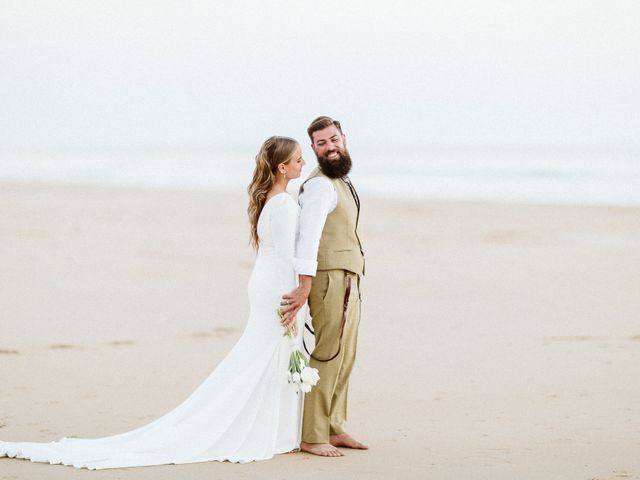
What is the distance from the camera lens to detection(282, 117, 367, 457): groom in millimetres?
5055

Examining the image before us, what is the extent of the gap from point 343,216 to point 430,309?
20.5ft

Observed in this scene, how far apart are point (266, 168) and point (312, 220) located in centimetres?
41

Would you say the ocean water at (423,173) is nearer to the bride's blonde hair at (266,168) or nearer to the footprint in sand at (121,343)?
the footprint in sand at (121,343)

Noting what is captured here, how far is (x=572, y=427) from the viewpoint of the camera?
242 inches

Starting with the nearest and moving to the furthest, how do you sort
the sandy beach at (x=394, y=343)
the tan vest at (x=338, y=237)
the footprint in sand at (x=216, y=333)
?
1. the tan vest at (x=338, y=237)
2. the sandy beach at (x=394, y=343)
3. the footprint in sand at (x=216, y=333)

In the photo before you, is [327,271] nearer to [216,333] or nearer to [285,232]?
[285,232]

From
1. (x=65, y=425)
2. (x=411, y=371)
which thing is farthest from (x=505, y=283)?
(x=65, y=425)

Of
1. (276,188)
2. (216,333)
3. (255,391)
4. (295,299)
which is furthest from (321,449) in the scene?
(216,333)

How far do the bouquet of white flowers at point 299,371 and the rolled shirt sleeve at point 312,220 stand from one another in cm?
32

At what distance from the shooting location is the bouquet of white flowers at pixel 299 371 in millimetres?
5020

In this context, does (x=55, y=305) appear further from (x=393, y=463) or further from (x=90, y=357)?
(x=393, y=463)

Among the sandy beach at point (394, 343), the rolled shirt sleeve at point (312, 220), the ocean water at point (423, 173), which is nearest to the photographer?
the rolled shirt sleeve at point (312, 220)

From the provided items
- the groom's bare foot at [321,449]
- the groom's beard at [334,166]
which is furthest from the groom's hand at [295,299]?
the groom's bare foot at [321,449]

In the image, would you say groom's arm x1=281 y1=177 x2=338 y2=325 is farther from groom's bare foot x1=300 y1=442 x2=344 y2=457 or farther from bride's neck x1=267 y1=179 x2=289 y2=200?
groom's bare foot x1=300 y1=442 x2=344 y2=457
